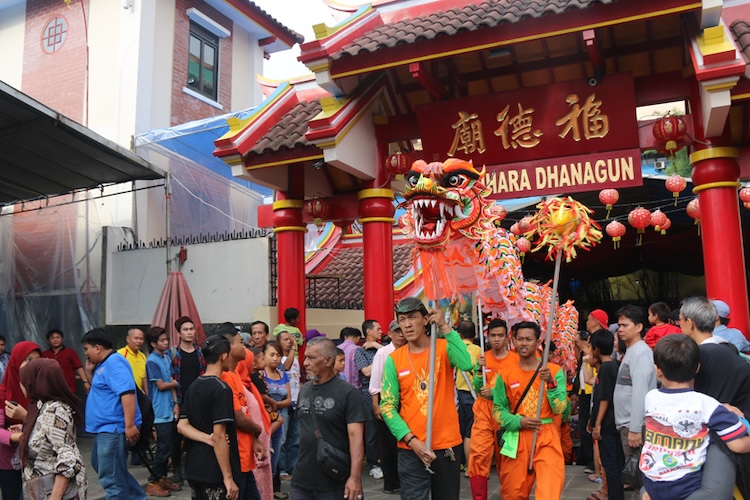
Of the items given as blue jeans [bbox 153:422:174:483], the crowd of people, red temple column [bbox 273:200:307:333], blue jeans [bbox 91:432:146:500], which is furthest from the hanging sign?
blue jeans [bbox 91:432:146:500]

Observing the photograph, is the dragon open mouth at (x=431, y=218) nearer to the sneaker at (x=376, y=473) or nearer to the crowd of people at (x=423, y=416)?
the crowd of people at (x=423, y=416)

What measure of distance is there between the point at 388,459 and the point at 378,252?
9.75 feet

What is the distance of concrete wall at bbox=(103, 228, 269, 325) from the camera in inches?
430

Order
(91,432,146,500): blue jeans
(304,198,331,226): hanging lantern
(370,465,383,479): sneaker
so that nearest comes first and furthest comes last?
1. (91,432,146,500): blue jeans
2. (370,465,383,479): sneaker
3. (304,198,331,226): hanging lantern

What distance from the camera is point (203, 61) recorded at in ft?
48.1

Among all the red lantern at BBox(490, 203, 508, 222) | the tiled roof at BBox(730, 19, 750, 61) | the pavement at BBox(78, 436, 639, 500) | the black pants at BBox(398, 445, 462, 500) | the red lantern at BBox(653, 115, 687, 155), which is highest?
the tiled roof at BBox(730, 19, 750, 61)

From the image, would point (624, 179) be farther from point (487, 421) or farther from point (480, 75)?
point (487, 421)

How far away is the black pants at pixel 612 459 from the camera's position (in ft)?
18.8

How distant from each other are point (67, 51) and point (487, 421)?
12369 millimetres

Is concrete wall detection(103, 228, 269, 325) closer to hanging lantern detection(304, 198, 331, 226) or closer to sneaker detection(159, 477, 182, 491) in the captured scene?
hanging lantern detection(304, 198, 331, 226)

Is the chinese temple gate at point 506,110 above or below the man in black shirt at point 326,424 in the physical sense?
above

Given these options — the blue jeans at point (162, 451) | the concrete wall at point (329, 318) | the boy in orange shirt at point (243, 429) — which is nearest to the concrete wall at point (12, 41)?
the concrete wall at point (329, 318)

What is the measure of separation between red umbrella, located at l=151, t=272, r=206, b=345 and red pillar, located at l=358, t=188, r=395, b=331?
8.35 ft

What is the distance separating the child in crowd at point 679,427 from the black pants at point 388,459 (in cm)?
378
